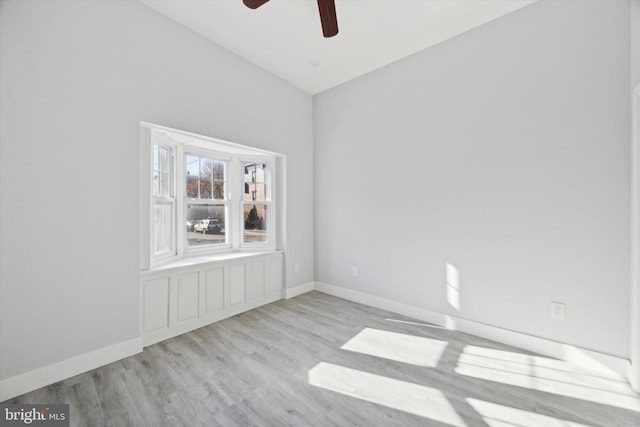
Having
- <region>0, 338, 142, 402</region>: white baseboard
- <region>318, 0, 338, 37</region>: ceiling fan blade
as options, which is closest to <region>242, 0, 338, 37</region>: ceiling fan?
<region>318, 0, 338, 37</region>: ceiling fan blade

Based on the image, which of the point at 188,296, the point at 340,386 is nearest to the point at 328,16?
the point at 340,386

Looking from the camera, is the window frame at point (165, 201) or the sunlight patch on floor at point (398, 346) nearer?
the sunlight patch on floor at point (398, 346)

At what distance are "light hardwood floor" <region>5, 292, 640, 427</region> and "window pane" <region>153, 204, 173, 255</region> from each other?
100cm

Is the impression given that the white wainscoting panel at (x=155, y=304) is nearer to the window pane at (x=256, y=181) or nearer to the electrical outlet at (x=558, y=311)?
the window pane at (x=256, y=181)

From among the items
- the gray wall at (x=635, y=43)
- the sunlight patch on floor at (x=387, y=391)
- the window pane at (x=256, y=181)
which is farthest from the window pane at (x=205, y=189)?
the gray wall at (x=635, y=43)

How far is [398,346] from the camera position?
2.52m

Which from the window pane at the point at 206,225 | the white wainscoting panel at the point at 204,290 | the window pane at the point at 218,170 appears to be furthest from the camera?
the window pane at the point at 218,170

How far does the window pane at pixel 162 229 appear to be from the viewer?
286cm

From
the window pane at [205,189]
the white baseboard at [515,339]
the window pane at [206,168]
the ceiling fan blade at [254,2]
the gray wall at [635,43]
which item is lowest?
the white baseboard at [515,339]

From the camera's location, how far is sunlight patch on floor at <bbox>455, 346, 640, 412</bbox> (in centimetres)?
183

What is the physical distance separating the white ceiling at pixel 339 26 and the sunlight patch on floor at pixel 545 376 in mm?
3220

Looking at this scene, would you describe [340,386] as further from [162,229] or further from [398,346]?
[162,229]

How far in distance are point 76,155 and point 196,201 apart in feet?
4.28

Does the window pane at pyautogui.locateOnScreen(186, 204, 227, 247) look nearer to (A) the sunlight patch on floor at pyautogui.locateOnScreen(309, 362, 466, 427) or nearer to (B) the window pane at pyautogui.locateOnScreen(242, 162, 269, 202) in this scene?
(B) the window pane at pyautogui.locateOnScreen(242, 162, 269, 202)
